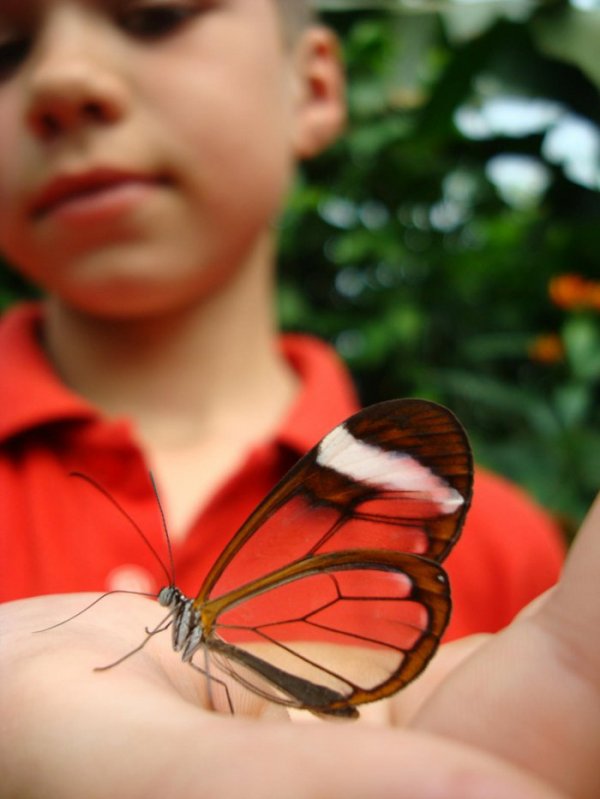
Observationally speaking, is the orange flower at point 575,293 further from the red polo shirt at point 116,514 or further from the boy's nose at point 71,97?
the boy's nose at point 71,97

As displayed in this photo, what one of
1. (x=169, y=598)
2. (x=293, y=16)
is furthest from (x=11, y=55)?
(x=169, y=598)

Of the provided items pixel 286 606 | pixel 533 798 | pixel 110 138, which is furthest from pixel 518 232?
pixel 533 798

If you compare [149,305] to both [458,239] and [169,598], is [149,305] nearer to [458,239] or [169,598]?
[169,598]

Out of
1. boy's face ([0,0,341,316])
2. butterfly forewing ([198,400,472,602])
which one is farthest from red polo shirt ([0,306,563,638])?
butterfly forewing ([198,400,472,602])

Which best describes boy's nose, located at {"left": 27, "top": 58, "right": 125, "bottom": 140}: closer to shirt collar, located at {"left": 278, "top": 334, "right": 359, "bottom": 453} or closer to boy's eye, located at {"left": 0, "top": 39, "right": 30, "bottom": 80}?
boy's eye, located at {"left": 0, "top": 39, "right": 30, "bottom": 80}

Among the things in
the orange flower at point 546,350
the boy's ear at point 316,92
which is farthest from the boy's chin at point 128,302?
the orange flower at point 546,350
